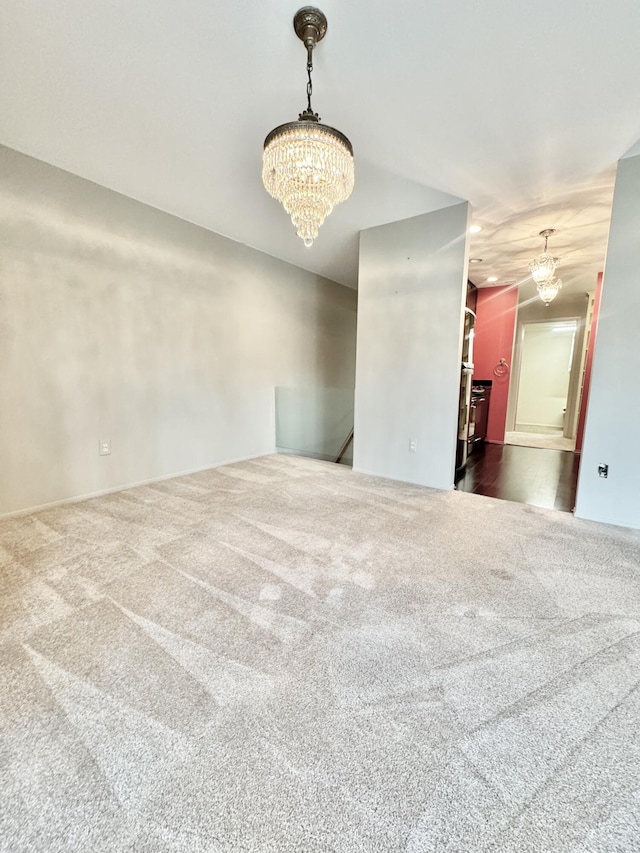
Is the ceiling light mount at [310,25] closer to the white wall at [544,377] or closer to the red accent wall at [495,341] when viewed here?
the red accent wall at [495,341]

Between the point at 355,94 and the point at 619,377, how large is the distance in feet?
8.08

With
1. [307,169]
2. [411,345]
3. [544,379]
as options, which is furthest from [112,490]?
[544,379]

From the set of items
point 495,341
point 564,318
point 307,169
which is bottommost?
point 495,341

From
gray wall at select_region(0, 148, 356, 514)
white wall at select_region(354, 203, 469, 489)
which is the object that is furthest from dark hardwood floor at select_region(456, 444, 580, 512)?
gray wall at select_region(0, 148, 356, 514)

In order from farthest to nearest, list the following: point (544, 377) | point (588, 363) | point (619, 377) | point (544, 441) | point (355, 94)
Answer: point (544, 377) → point (544, 441) → point (588, 363) → point (619, 377) → point (355, 94)

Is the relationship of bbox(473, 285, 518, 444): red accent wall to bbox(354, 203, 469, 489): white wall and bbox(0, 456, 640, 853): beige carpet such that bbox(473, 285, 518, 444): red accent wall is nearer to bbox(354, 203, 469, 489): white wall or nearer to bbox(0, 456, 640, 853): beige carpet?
bbox(354, 203, 469, 489): white wall

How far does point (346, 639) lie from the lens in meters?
1.43

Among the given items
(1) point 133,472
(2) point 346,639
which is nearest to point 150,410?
(1) point 133,472

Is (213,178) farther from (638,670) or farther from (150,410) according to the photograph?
(638,670)

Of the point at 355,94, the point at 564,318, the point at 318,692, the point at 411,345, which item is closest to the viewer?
the point at 318,692

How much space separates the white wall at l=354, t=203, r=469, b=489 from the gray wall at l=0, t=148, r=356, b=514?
1.45 metres

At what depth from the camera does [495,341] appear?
5.70m

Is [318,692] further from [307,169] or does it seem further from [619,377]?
[619,377]

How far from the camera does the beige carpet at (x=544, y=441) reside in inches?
225
